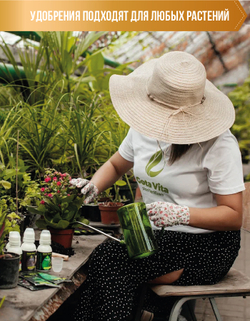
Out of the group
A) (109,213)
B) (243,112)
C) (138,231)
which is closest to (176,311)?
(138,231)

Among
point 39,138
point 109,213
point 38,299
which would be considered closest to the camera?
point 38,299

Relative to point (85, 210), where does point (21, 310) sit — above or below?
above

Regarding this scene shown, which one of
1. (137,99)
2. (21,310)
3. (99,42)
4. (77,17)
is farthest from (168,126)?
(99,42)

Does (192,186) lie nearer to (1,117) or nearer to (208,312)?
(1,117)

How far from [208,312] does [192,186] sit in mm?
1503

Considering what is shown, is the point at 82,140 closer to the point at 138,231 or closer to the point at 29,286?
the point at 138,231

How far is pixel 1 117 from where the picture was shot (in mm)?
2539

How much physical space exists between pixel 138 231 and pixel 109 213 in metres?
0.83

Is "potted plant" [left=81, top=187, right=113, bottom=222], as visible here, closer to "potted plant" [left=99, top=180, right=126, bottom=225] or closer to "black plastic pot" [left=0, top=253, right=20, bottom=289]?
"potted plant" [left=99, top=180, right=126, bottom=225]

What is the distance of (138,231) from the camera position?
1.58 m

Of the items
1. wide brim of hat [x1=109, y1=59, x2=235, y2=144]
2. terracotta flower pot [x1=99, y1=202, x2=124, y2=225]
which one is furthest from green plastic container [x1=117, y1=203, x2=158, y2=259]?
terracotta flower pot [x1=99, y1=202, x2=124, y2=225]

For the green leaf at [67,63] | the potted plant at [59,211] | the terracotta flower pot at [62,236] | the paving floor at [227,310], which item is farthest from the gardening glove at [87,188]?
the green leaf at [67,63]

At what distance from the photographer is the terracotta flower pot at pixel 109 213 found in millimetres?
2391

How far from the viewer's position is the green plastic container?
158 cm
